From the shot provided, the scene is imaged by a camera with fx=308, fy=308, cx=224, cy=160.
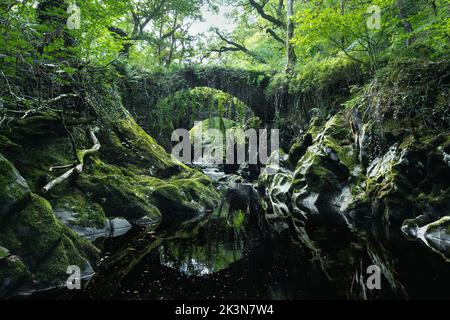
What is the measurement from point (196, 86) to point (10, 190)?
13856mm

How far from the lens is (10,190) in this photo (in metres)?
4.19

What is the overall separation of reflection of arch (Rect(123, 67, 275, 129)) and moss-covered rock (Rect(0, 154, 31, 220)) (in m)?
11.7

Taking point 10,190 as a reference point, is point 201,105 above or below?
above

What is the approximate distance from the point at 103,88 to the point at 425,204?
958cm

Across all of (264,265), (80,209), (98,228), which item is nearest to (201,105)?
(80,209)

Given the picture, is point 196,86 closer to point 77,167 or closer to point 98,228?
point 77,167

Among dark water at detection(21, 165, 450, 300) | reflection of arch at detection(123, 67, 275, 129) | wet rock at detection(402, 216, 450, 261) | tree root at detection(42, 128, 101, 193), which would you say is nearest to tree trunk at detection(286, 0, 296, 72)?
reflection of arch at detection(123, 67, 275, 129)

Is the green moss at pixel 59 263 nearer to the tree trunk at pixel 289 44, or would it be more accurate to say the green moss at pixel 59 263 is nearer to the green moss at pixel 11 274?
the green moss at pixel 11 274

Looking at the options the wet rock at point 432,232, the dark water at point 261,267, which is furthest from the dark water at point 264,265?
the wet rock at point 432,232

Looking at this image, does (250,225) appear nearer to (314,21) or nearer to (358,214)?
(358,214)

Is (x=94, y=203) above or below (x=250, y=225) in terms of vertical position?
above

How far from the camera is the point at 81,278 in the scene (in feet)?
13.5

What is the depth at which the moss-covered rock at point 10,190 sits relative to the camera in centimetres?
411
